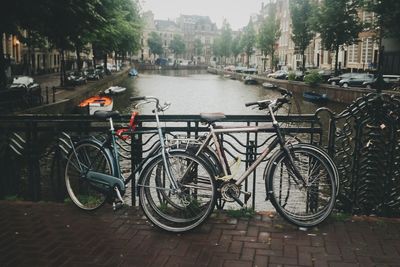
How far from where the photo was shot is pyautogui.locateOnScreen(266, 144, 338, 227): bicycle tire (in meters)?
4.71

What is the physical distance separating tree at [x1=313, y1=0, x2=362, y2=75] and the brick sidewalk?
34.7 meters

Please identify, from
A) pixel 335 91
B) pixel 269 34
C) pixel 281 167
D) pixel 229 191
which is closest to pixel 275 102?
pixel 281 167

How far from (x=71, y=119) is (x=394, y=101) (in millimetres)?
3692

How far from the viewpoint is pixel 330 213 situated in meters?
4.84

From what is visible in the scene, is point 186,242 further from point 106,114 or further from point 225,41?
point 225,41

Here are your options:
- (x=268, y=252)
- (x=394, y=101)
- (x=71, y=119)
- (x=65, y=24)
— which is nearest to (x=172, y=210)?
(x=268, y=252)

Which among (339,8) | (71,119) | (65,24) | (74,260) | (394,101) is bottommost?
(74,260)

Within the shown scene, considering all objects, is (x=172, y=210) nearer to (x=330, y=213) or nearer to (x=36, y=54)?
(x=330, y=213)

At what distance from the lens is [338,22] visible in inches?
1460

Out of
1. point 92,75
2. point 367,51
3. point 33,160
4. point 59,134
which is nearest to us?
point 59,134

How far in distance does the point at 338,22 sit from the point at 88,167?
116ft

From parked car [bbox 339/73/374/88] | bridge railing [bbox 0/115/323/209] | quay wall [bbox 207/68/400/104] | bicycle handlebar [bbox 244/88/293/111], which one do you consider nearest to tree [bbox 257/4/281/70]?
quay wall [bbox 207/68/400/104]

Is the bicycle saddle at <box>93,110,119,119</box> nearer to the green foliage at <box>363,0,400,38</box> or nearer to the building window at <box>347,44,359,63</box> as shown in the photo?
the green foliage at <box>363,0,400,38</box>

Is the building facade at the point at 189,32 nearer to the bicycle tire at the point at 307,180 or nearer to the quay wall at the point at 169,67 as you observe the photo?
the quay wall at the point at 169,67
